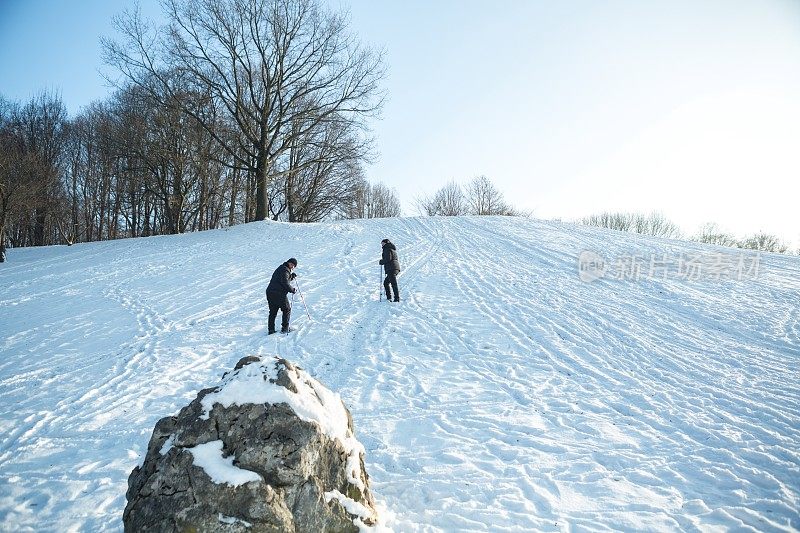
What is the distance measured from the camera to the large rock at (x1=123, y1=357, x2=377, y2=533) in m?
3.48

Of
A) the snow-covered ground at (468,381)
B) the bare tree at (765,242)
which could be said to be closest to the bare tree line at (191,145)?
the snow-covered ground at (468,381)

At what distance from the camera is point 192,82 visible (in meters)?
25.0

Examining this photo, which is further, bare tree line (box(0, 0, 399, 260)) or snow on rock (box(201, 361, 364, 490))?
bare tree line (box(0, 0, 399, 260))

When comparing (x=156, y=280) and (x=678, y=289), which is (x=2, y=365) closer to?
(x=156, y=280)

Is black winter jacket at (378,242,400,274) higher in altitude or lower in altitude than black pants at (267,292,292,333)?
higher

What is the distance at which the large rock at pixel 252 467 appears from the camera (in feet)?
11.4

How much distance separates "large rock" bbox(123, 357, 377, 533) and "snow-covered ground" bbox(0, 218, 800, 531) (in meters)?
0.96

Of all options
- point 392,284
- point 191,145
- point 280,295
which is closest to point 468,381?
point 280,295

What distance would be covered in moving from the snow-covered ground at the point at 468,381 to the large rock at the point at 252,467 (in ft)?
3.15

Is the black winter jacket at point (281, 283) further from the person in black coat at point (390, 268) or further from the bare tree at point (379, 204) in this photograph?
the bare tree at point (379, 204)

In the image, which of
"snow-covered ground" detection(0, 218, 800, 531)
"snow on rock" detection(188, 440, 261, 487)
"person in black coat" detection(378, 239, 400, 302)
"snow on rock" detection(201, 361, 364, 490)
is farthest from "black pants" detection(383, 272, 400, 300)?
"snow on rock" detection(188, 440, 261, 487)

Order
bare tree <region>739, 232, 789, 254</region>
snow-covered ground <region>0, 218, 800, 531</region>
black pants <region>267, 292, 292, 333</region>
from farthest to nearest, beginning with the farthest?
bare tree <region>739, 232, 789, 254</region> → black pants <region>267, 292, 292, 333</region> → snow-covered ground <region>0, 218, 800, 531</region>

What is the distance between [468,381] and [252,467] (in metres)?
5.07

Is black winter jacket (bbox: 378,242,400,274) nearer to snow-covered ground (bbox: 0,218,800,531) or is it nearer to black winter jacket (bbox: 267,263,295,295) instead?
snow-covered ground (bbox: 0,218,800,531)
